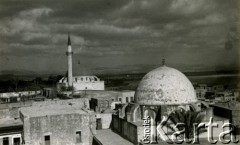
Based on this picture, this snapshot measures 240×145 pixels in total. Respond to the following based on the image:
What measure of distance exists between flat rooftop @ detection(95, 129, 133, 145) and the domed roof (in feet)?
7.38

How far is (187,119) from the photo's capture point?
518 inches

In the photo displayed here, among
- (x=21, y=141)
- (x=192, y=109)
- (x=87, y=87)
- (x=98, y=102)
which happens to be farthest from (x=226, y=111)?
(x=87, y=87)

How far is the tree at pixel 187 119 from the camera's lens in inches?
515

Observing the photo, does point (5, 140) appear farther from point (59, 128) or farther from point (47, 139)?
point (59, 128)

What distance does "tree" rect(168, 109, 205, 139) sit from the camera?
13084 millimetres

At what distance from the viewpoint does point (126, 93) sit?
29000mm

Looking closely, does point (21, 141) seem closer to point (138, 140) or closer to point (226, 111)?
point (138, 140)

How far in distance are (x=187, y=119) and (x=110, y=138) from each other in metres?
4.06

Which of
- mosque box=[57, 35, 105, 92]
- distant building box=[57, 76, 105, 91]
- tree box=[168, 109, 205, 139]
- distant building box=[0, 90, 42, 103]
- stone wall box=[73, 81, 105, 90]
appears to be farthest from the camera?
distant building box=[57, 76, 105, 91]

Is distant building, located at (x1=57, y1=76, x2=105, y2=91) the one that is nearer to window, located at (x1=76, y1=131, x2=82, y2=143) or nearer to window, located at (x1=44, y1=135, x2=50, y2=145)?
window, located at (x1=76, y1=131, x2=82, y2=143)

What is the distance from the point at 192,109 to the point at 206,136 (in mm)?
1758

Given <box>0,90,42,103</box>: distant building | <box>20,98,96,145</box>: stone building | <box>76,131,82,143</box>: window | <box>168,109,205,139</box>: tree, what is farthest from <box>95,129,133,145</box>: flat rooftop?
<box>0,90,42,103</box>: distant building

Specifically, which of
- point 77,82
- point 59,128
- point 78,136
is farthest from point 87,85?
point 59,128

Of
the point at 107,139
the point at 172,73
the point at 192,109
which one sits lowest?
the point at 107,139
